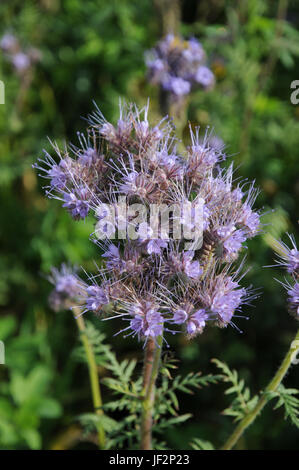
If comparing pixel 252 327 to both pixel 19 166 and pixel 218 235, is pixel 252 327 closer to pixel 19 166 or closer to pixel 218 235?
pixel 218 235

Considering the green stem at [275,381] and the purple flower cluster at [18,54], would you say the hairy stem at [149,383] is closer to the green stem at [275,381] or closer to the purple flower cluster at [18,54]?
the green stem at [275,381]

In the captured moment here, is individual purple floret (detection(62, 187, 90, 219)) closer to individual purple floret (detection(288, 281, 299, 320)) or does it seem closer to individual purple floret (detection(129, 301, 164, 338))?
individual purple floret (detection(129, 301, 164, 338))

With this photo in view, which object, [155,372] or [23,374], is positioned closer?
[155,372]

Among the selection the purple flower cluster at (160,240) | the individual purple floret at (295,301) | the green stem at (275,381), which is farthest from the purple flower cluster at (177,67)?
the green stem at (275,381)

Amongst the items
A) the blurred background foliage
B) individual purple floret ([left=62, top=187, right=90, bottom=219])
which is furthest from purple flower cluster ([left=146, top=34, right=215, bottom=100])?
individual purple floret ([left=62, top=187, right=90, bottom=219])

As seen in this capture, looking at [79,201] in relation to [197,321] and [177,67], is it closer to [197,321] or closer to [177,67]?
[197,321]
